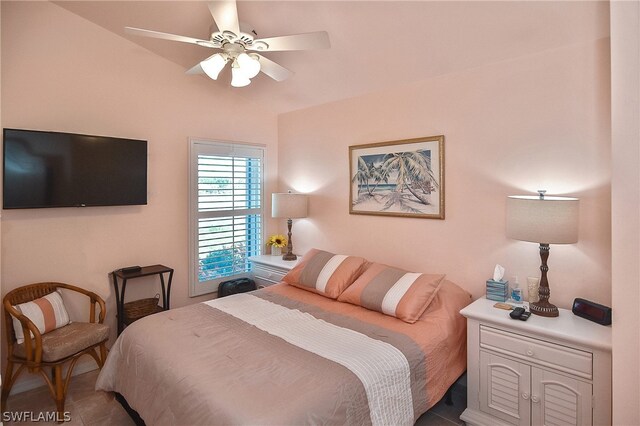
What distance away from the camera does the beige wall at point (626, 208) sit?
5.57ft

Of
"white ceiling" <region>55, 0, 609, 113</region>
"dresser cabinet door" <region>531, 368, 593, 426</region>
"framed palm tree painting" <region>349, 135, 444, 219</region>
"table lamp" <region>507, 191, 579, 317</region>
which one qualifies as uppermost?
"white ceiling" <region>55, 0, 609, 113</region>

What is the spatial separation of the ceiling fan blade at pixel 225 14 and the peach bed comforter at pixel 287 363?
6.05 ft

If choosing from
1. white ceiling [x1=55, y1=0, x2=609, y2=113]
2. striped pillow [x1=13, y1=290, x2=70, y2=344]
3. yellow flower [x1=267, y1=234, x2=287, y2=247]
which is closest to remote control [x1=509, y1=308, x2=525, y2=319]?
white ceiling [x1=55, y1=0, x2=609, y2=113]

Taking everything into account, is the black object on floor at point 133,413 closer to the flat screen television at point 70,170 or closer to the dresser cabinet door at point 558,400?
the flat screen television at point 70,170

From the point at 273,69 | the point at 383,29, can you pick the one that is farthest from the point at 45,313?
the point at 383,29

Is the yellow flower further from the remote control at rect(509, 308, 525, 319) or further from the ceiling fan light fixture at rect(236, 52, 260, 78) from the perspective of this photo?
the remote control at rect(509, 308, 525, 319)

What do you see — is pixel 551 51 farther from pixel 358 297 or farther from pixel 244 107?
pixel 244 107

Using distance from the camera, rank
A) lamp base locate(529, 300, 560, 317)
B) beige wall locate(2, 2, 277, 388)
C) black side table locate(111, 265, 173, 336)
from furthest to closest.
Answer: black side table locate(111, 265, 173, 336)
beige wall locate(2, 2, 277, 388)
lamp base locate(529, 300, 560, 317)

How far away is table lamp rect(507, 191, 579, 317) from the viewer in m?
2.09

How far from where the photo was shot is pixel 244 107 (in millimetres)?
4188

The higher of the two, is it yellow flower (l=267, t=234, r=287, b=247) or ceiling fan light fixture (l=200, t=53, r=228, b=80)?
ceiling fan light fixture (l=200, t=53, r=228, b=80)

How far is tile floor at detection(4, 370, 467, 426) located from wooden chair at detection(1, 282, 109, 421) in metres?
0.11

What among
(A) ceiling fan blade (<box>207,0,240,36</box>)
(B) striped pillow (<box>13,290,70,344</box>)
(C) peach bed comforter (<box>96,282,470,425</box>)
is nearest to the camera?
(C) peach bed comforter (<box>96,282,470,425</box>)

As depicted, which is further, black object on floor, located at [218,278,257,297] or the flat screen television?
black object on floor, located at [218,278,257,297]
